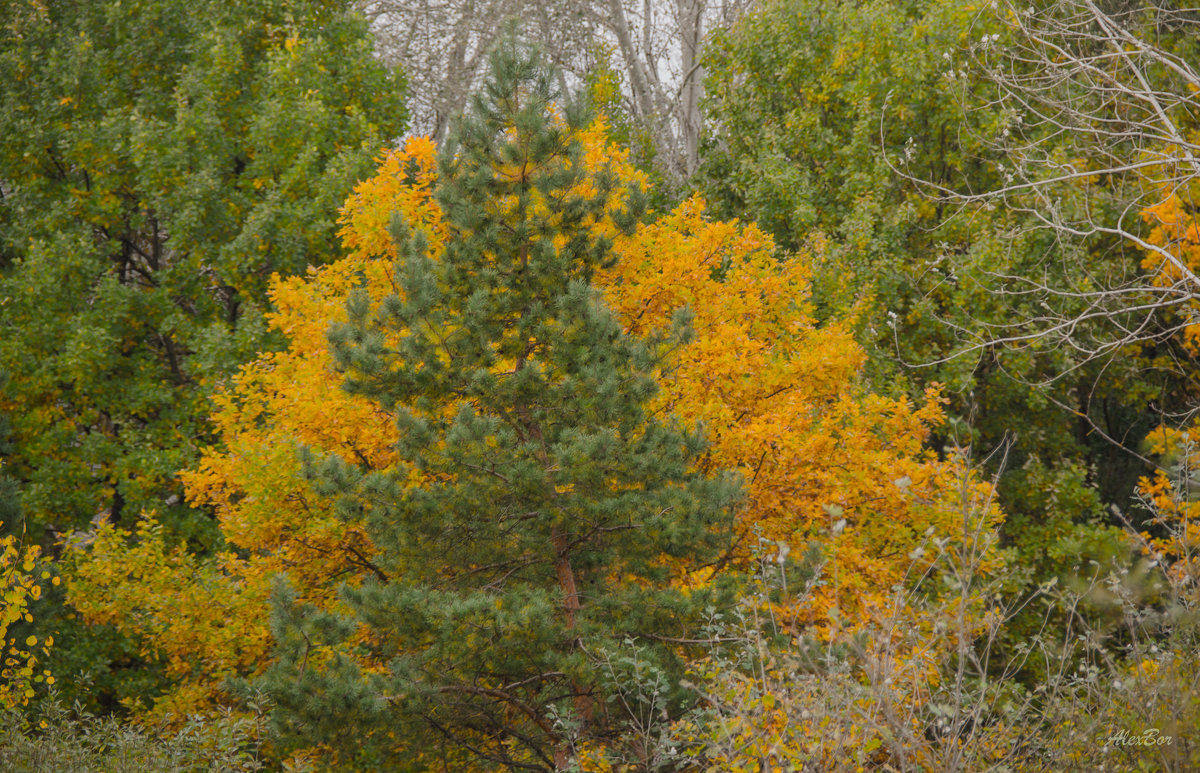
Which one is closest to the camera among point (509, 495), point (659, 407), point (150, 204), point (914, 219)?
point (509, 495)

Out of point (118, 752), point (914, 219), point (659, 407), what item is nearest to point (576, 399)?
point (659, 407)

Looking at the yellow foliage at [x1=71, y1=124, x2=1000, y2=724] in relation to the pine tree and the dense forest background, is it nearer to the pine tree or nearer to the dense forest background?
the dense forest background

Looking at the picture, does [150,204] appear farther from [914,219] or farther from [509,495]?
[914,219]

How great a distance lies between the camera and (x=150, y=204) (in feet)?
51.0

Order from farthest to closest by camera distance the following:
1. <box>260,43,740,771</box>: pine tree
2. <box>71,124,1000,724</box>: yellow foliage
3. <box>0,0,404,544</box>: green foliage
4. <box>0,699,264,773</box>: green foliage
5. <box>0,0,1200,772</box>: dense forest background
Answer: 1. <box>0,0,404,544</box>: green foliage
2. <box>71,124,1000,724</box>: yellow foliage
3. <box>260,43,740,771</box>: pine tree
4. <box>0,0,1200,772</box>: dense forest background
5. <box>0,699,264,773</box>: green foliage

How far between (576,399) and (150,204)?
9.91 m

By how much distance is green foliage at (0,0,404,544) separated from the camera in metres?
14.8

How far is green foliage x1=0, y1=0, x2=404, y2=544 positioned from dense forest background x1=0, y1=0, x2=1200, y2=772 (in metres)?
0.07

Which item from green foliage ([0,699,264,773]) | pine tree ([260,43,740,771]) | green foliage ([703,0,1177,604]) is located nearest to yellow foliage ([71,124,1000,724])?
pine tree ([260,43,740,771])

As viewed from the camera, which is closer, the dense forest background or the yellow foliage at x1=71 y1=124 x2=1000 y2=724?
the dense forest background

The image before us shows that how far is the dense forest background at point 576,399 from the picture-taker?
22.2ft

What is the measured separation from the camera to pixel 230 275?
15188 mm

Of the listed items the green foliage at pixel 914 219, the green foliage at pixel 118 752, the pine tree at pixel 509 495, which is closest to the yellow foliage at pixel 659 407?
the pine tree at pixel 509 495

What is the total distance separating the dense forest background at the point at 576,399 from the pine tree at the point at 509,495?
0.14ft
